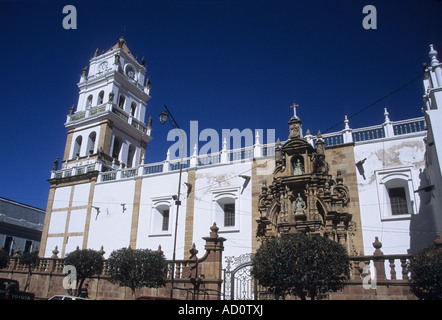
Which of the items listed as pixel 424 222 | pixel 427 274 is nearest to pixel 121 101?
pixel 424 222

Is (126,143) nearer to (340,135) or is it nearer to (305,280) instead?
(340,135)

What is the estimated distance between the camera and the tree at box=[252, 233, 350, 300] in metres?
10.2

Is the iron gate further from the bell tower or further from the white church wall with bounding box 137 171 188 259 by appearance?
the bell tower

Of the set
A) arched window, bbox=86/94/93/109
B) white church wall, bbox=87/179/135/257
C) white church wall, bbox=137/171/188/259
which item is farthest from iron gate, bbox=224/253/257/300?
arched window, bbox=86/94/93/109

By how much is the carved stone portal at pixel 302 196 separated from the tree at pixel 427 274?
5118mm

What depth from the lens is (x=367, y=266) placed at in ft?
38.6

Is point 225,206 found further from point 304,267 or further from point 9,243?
point 9,243

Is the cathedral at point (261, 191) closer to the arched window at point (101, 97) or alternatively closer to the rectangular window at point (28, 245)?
the arched window at point (101, 97)

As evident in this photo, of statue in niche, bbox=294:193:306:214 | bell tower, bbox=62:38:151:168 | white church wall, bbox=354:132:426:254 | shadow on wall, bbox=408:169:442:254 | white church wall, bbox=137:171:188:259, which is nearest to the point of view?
shadow on wall, bbox=408:169:442:254

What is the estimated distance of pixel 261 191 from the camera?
18.0 m

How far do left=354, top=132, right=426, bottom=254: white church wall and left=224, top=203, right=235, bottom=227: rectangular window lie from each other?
6.98 metres

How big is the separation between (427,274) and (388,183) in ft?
22.6

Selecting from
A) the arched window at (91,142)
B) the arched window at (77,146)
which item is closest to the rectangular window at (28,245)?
the arched window at (77,146)
